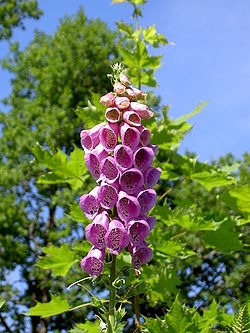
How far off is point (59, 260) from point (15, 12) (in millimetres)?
17986

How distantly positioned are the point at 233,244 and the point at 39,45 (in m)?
20.5

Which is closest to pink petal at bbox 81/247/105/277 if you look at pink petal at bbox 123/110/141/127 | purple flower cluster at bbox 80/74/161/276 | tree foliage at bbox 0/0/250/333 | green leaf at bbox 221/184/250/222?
purple flower cluster at bbox 80/74/161/276

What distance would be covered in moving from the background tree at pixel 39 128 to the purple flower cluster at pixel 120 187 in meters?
15.0

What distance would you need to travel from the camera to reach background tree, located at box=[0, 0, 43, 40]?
20.0m

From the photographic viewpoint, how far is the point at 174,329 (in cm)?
204

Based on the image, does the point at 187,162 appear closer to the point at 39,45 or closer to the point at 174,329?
the point at 174,329

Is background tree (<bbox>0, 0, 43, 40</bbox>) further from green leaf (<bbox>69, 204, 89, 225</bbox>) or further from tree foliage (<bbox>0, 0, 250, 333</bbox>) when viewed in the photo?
green leaf (<bbox>69, 204, 89, 225</bbox>)

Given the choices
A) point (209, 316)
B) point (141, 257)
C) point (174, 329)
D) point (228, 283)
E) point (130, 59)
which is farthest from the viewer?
point (228, 283)

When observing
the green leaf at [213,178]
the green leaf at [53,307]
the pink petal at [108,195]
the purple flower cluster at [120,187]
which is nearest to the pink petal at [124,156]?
the purple flower cluster at [120,187]

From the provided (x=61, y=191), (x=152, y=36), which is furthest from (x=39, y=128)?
(x=152, y=36)

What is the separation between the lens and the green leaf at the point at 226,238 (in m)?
3.57

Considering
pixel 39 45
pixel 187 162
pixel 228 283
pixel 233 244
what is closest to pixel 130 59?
pixel 187 162

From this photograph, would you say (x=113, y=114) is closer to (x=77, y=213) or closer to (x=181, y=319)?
(x=181, y=319)

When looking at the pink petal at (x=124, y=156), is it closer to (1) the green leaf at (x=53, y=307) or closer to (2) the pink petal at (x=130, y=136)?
(2) the pink petal at (x=130, y=136)
